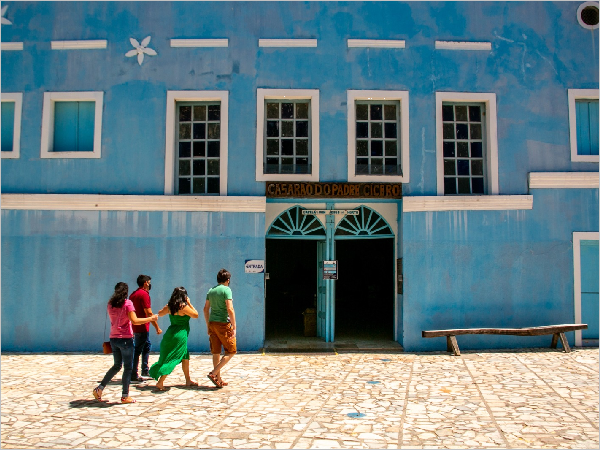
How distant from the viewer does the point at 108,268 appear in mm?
10672

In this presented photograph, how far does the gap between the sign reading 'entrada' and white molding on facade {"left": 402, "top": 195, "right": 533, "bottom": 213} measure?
414 millimetres

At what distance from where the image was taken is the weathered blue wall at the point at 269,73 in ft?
35.6

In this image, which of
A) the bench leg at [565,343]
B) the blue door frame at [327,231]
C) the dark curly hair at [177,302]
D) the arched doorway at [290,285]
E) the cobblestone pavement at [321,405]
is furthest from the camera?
the arched doorway at [290,285]

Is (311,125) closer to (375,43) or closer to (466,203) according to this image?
(375,43)

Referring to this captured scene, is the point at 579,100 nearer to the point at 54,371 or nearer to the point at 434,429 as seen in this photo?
the point at 434,429

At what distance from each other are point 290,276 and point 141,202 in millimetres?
9475

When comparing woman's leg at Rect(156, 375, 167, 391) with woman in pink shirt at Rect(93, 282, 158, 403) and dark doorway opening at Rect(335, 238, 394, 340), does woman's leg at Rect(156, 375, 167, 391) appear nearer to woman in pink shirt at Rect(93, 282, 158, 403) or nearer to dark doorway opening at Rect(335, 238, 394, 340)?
woman in pink shirt at Rect(93, 282, 158, 403)

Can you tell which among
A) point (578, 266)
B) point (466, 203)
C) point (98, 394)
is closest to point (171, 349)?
point (98, 394)

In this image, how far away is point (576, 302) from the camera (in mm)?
10766

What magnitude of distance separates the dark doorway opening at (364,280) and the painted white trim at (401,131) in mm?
5699

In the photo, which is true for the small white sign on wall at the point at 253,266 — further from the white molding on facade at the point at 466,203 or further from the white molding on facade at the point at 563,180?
the white molding on facade at the point at 563,180

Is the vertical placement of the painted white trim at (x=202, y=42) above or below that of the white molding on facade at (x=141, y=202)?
above

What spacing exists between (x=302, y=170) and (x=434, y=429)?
20.5ft

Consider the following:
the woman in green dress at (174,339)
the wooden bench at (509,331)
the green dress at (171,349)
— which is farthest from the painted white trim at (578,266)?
the green dress at (171,349)
